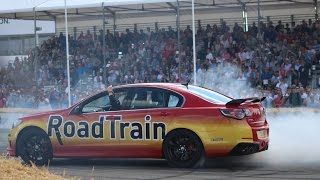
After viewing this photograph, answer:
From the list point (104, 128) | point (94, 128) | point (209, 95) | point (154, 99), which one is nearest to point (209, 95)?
point (209, 95)

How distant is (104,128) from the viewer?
409 inches

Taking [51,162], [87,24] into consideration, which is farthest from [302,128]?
[87,24]

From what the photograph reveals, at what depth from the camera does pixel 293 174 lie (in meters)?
9.09

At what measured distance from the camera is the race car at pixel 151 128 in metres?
9.72

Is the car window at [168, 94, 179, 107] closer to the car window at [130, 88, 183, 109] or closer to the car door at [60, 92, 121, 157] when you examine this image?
the car window at [130, 88, 183, 109]

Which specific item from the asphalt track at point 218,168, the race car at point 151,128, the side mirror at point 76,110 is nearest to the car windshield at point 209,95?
the race car at point 151,128

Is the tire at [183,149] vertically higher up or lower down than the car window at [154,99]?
lower down

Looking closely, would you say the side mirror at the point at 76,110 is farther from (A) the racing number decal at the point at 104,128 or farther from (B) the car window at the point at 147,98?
(B) the car window at the point at 147,98

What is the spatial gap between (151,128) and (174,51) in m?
15.7

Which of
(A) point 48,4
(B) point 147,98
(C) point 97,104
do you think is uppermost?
(A) point 48,4

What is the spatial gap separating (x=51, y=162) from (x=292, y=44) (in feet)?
49.1

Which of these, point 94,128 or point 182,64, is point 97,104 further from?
point 182,64

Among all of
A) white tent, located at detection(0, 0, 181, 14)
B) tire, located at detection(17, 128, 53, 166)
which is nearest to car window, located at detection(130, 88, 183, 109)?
tire, located at detection(17, 128, 53, 166)

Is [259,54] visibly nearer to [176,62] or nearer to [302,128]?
[176,62]
